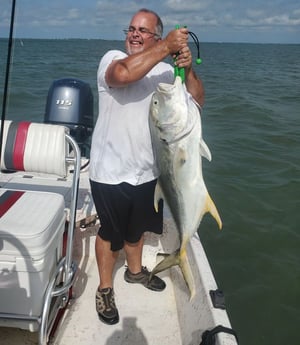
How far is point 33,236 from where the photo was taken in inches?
92.9

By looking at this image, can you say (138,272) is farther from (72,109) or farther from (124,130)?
(72,109)

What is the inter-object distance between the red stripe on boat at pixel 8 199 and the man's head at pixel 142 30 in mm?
1190

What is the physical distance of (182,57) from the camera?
2.23 m

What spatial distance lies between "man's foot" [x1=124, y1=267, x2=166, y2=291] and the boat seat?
0.82 m

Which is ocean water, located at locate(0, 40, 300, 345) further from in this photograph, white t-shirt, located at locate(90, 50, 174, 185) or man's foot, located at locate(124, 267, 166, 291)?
white t-shirt, located at locate(90, 50, 174, 185)

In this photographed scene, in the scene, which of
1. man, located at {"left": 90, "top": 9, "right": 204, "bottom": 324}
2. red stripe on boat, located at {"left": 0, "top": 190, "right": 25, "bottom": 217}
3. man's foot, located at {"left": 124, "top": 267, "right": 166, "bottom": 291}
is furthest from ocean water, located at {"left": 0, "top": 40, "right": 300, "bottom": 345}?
red stripe on boat, located at {"left": 0, "top": 190, "right": 25, "bottom": 217}

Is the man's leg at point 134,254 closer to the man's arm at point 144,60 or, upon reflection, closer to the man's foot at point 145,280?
the man's foot at point 145,280

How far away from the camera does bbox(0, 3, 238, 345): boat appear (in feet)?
7.97

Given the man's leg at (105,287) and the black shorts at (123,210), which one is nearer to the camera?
the black shorts at (123,210)

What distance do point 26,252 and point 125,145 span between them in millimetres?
925

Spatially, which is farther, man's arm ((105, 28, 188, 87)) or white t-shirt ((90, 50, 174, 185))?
white t-shirt ((90, 50, 174, 185))

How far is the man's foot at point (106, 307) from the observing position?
10.4 ft

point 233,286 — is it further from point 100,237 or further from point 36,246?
point 36,246

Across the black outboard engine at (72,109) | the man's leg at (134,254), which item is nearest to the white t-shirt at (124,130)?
the man's leg at (134,254)
